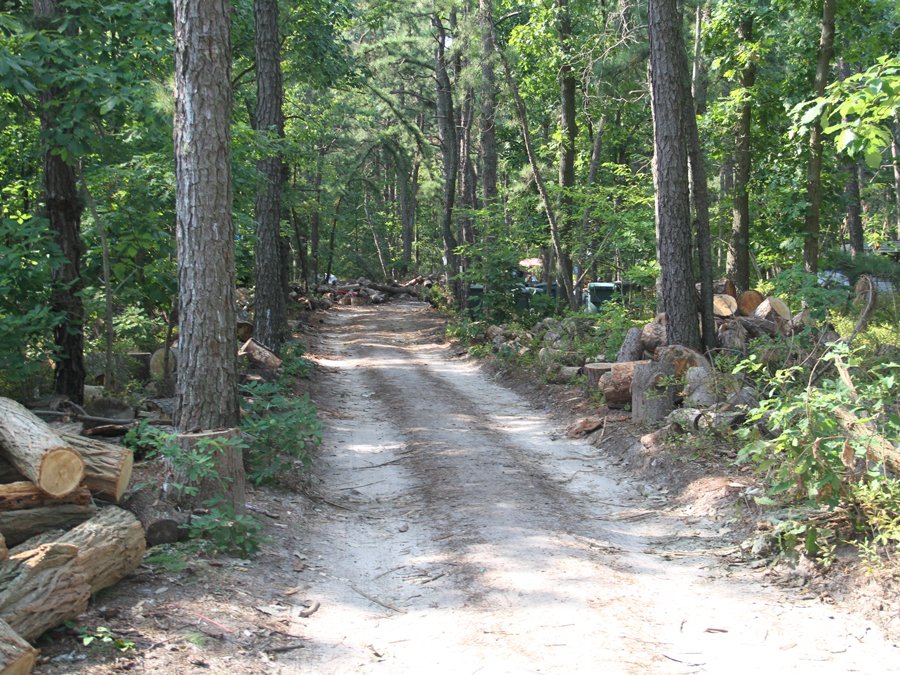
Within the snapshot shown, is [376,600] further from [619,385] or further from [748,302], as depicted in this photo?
[748,302]

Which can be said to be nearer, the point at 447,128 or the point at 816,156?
the point at 816,156

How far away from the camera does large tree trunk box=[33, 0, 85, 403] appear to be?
9508mm

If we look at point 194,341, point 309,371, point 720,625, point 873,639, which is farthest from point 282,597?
point 309,371

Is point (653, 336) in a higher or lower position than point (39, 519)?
higher

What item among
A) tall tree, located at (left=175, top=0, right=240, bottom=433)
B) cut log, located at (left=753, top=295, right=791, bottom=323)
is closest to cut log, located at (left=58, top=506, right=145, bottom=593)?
tall tree, located at (left=175, top=0, right=240, bottom=433)

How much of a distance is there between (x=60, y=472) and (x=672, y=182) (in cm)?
897

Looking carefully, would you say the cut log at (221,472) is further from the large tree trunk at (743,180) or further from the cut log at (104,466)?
the large tree trunk at (743,180)

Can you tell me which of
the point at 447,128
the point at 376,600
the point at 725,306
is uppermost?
the point at 447,128

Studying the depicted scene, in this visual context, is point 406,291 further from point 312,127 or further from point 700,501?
point 700,501

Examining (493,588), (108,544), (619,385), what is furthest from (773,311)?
(108,544)

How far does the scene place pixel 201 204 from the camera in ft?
21.8

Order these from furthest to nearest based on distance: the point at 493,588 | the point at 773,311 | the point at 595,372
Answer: the point at 773,311 → the point at 595,372 → the point at 493,588

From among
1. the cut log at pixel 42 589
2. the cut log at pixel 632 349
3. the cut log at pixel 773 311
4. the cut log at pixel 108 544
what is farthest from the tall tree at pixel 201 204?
the cut log at pixel 773 311

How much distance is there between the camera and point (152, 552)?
5.61 m
